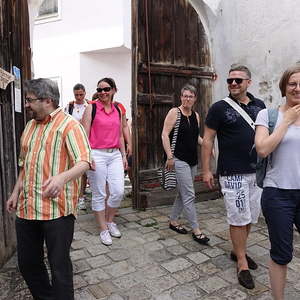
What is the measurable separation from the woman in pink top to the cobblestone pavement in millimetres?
334

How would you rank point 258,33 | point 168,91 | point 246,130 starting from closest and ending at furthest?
point 246,130
point 258,33
point 168,91

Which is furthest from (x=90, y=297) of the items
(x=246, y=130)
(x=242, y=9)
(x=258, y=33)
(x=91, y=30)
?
(x=91, y=30)

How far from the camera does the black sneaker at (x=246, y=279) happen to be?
2.93 meters

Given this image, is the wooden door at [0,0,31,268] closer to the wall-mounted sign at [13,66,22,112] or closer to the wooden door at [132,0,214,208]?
the wall-mounted sign at [13,66,22,112]

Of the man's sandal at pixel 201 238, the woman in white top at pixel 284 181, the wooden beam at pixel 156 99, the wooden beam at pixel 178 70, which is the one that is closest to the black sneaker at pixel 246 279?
the woman in white top at pixel 284 181

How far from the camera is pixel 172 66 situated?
5473 mm

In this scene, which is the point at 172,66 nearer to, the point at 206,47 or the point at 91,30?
the point at 206,47

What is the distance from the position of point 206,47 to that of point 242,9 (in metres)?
0.94

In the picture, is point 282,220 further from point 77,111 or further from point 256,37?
point 77,111

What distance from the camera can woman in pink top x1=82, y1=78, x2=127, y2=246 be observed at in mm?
3932

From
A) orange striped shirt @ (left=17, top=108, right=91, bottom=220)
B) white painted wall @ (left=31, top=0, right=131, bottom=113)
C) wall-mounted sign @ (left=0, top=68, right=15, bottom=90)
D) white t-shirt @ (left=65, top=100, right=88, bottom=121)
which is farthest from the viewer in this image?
white painted wall @ (left=31, top=0, right=131, bottom=113)

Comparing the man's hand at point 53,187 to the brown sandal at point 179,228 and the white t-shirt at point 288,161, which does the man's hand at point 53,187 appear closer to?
the white t-shirt at point 288,161

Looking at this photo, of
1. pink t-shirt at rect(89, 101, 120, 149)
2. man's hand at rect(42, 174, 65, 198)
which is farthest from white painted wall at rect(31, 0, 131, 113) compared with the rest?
man's hand at rect(42, 174, 65, 198)

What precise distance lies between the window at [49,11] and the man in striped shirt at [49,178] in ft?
29.2
